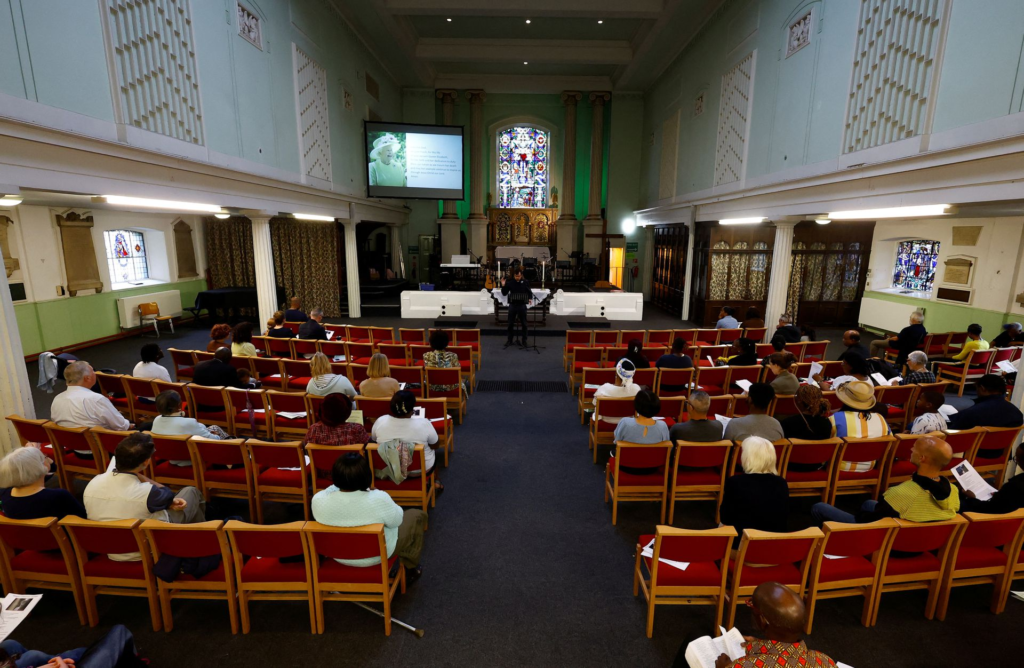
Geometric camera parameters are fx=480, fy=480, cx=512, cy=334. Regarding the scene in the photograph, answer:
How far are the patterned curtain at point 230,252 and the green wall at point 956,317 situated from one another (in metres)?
16.0

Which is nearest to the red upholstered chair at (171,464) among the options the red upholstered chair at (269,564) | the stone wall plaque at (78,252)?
the red upholstered chair at (269,564)

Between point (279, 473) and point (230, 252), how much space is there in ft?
37.3

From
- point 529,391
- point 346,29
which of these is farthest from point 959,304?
point 346,29

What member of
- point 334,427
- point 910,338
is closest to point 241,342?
point 334,427

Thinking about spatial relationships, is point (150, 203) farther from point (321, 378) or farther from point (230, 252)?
point (230, 252)

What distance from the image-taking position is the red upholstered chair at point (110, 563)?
7.75 feet

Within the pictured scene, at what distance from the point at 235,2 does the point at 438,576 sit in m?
8.56

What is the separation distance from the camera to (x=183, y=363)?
6.12 m

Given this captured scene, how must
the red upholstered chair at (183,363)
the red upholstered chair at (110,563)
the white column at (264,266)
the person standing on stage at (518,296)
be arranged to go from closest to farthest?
the red upholstered chair at (110,563) → the red upholstered chair at (183,363) → the white column at (264,266) → the person standing on stage at (518,296)

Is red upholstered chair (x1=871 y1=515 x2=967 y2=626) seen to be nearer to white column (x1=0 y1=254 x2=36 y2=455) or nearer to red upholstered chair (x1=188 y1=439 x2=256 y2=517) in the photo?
red upholstered chair (x1=188 y1=439 x2=256 y2=517)

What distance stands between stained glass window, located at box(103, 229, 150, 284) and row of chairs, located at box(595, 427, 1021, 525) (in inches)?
463

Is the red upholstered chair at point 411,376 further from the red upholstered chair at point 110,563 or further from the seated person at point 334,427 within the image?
the red upholstered chair at point 110,563

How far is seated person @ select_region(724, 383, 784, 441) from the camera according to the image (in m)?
3.51

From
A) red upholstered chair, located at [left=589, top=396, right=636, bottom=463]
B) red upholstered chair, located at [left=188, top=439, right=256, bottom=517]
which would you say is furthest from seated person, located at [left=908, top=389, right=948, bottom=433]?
red upholstered chair, located at [left=188, top=439, right=256, bottom=517]
